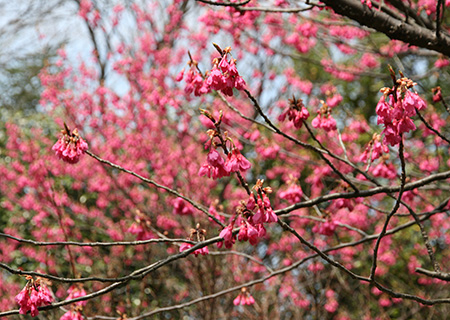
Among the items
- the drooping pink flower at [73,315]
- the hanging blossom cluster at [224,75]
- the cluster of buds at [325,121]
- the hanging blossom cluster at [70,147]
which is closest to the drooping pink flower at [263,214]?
the hanging blossom cluster at [224,75]

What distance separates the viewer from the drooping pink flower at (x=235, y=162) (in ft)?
6.07

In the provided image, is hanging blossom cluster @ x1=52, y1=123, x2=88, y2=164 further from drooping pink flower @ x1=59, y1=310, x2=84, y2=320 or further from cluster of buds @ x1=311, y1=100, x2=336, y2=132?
cluster of buds @ x1=311, y1=100, x2=336, y2=132

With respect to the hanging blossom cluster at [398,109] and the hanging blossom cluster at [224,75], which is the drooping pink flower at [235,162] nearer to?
the hanging blossom cluster at [224,75]

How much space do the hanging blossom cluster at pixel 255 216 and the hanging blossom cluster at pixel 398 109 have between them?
545 millimetres

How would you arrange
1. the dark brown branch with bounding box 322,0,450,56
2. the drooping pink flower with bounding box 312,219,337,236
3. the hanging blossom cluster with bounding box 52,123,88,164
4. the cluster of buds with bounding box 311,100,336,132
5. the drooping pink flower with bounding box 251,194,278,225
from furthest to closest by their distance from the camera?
the drooping pink flower with bounding box 312,219,337,236 < the cluster of buds with bounding box 311,100,336,132 < the dark brown branch with bounding box 322,0,450,56 < the hanging blossom cluster with bounding box 52,123,88,164 < the drooping pink flower with bounding box 251,194,278,225

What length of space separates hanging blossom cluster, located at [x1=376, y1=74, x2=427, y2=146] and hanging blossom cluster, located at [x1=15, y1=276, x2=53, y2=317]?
1.70 metres

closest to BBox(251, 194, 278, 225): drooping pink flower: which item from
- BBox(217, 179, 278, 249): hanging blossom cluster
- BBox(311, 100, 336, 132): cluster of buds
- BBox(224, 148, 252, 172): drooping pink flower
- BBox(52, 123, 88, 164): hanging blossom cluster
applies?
BBox(217, 179, 278, 249): hanging blossom cluster

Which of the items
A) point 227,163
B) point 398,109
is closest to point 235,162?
point 227,163

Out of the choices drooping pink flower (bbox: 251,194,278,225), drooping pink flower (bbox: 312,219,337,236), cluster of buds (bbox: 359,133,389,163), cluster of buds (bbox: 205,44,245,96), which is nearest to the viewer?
drooping pink flower (bbox: 251,194,278,225)

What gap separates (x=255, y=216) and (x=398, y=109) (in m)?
0.71

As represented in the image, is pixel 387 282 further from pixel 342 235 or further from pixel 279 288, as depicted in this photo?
pixel 279 288

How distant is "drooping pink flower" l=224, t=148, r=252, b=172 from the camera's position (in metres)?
1.85

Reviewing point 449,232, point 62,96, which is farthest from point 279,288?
point 62,96

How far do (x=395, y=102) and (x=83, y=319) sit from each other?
2.22 m
